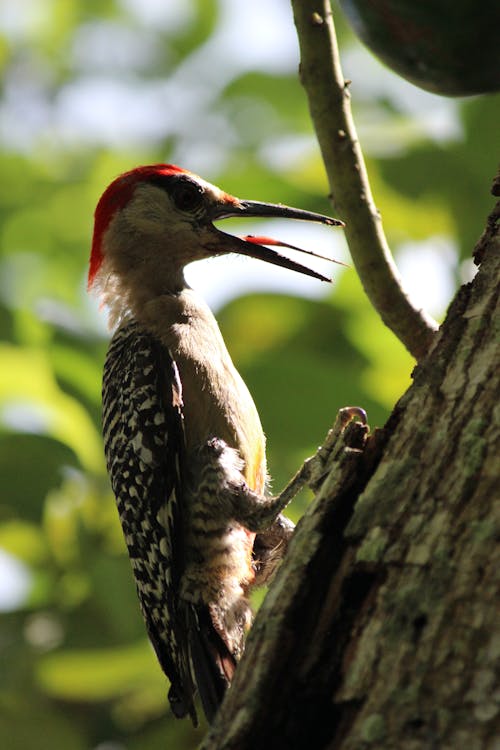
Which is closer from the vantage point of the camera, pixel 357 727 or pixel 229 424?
pixel 357 727

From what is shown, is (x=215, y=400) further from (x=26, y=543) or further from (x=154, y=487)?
(x=26, y=543)

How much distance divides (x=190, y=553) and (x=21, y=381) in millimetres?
1061

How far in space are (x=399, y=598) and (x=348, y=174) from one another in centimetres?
153

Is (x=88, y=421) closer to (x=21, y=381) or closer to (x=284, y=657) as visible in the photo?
(x=21, y=381)

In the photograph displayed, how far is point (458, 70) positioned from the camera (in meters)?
1.67

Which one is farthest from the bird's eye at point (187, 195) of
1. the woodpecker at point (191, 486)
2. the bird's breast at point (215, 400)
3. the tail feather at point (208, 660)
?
the tail feather at point (208, 660)

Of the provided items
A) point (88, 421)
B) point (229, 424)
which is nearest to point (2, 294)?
point (88, 421)

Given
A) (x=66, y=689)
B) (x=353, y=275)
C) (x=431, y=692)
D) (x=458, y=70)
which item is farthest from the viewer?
(x=353, y=275)

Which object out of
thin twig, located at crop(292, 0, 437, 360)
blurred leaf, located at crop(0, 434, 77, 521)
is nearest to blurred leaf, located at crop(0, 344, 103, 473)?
blurred leaf, located at crop(0, 434, 77, 521)

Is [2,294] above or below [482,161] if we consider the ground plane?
above

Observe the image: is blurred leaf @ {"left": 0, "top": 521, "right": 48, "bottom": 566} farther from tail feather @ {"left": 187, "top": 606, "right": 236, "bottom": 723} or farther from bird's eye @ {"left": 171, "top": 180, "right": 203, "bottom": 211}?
bird's eye @ {"left": 171, "top": 180, "right": 203, "bottom": 211}

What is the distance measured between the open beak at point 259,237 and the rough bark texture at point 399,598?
68.5 inches

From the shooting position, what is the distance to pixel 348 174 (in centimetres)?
287

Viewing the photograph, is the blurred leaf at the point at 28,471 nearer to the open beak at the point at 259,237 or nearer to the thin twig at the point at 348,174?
the open beak at the point at 259,237
